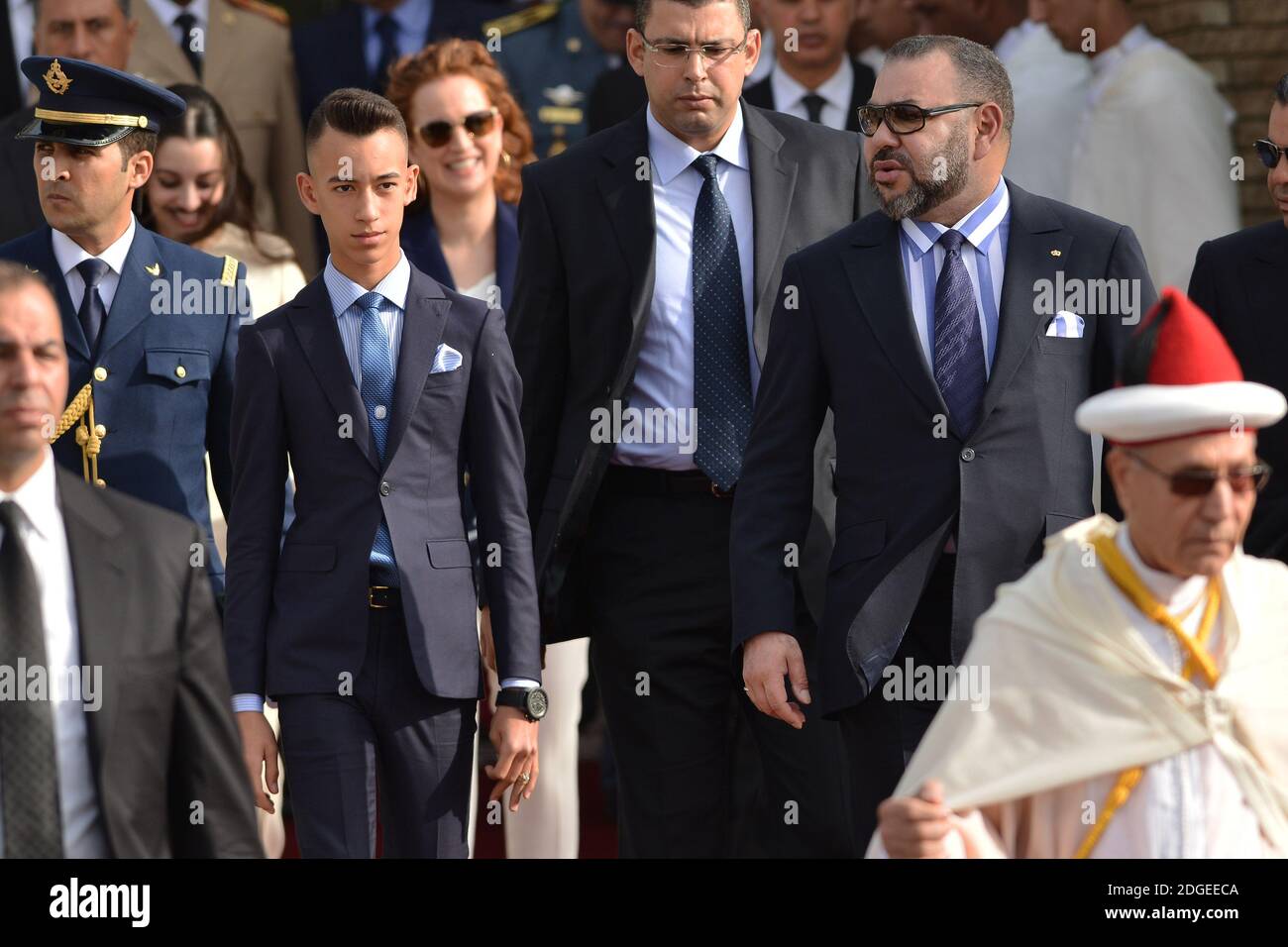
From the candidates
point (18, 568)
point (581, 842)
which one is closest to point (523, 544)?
point (18, 568)

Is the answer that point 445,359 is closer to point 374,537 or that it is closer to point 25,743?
point 374,537

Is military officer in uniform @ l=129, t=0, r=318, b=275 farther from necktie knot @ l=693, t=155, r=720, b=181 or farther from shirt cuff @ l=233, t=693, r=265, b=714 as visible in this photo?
shirt cuff @ l=233, t=693, r=265, b=714

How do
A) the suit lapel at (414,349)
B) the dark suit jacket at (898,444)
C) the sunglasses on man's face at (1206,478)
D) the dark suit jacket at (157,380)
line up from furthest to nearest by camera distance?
1. the dark suit jacket at (157,380)
2. the suit lapel at (414,349)
3. the dark suit jacket at (898,444)
4. the sunglasses on man's face at (1206,478)

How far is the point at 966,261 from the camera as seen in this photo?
5602 mm

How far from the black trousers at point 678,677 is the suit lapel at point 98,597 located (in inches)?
80.6

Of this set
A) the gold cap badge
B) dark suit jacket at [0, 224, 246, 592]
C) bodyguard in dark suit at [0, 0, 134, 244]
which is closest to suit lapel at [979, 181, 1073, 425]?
dark suit jacket at [0, 224, 246, 592]

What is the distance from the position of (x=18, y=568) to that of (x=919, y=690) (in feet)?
6.85

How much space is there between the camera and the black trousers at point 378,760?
18.0 ft

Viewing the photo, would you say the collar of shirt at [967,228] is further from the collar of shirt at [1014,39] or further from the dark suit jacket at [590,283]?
the collar of shirt at [1014,39]

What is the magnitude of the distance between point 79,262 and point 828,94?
2.86 meters

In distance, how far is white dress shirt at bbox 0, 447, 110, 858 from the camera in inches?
168

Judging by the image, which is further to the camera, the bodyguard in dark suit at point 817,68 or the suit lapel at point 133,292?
the bodyguard in dark suit at point 817,68

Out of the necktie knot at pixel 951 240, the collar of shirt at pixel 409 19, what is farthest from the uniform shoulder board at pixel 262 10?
the necktie knot at pixel 951 240
